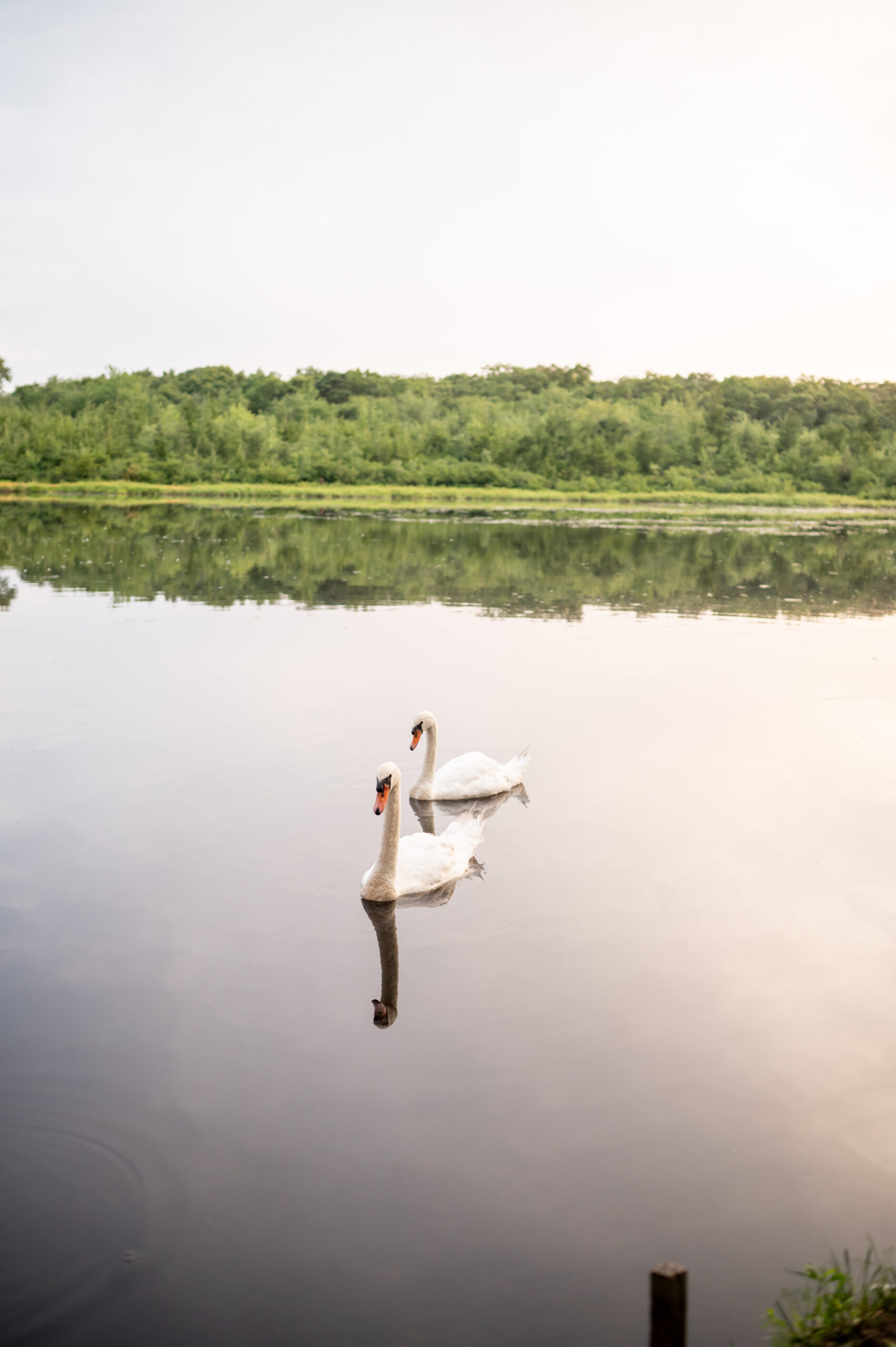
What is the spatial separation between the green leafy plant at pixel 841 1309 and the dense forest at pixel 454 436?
68.3 metres

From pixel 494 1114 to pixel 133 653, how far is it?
1072 cm

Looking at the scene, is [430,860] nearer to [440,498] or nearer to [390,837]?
[390,837]

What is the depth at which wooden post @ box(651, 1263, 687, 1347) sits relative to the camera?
252 centimetres

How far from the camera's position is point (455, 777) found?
8859mm

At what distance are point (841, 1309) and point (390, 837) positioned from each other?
3.80 meters

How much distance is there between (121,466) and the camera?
67.7 metres

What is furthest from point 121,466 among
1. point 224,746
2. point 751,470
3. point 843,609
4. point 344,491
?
point 224,746

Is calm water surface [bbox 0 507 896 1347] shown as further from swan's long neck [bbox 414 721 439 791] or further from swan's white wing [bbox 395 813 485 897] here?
swan's long neck [bbox 414 721 439 791]

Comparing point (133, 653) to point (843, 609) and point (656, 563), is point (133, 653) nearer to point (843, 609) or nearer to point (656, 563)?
point (843, 609)

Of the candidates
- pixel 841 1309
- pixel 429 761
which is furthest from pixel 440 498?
pixel 841 1309

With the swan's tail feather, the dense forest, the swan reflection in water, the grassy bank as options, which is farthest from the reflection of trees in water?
the dense forest

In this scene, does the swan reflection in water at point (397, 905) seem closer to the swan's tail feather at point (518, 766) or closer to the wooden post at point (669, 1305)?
the swan's tail feather at point (518, 766)

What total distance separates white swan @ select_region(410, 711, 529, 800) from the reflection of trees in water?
10.3 metres

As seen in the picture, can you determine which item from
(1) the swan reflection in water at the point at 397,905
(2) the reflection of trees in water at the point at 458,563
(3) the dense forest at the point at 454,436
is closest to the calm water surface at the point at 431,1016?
(1) the swan reflection in water at the point at 397,905
